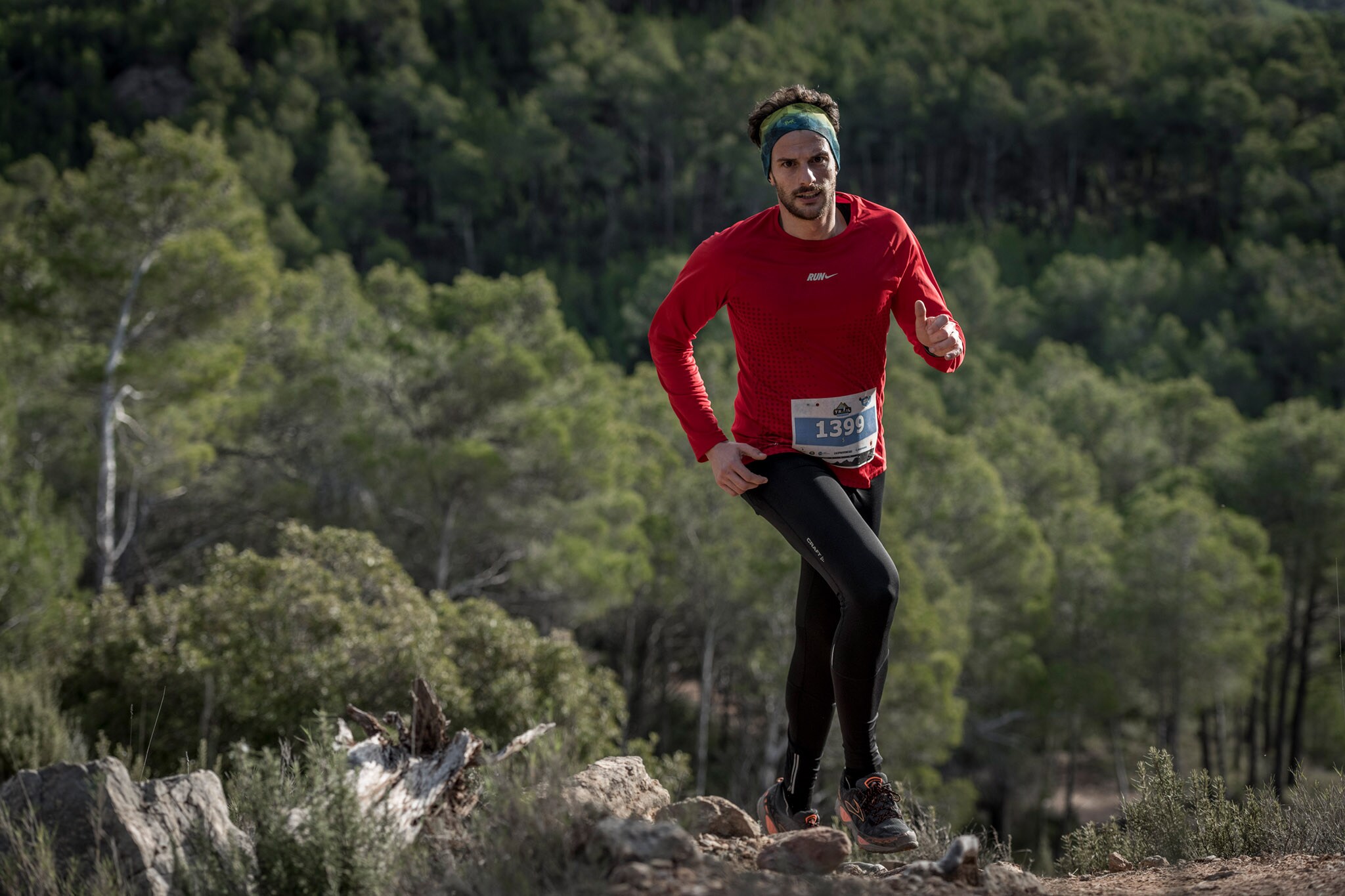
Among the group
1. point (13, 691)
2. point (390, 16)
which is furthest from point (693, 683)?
point (390, 16)

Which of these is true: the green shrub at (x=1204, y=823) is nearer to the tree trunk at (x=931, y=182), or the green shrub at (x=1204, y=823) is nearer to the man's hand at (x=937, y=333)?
the man's hand at (x=937, y=333)

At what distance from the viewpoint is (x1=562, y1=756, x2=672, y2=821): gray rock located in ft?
11.2

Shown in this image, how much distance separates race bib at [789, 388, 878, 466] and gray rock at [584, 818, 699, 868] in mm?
1155

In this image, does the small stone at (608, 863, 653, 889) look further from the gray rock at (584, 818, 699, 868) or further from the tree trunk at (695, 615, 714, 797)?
the tree trunk at (695, 615, 714, 797)

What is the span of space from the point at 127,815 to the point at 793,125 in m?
2.58

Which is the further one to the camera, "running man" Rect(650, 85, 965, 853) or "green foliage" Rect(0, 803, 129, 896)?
"running man" Rect(650, 85, 965, 853)

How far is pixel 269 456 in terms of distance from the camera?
784 inches

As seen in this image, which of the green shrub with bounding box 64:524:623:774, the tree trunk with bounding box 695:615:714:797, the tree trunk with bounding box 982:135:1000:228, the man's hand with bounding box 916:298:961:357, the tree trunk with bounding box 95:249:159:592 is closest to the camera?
the man's hand with bounding box 916:298:961:357

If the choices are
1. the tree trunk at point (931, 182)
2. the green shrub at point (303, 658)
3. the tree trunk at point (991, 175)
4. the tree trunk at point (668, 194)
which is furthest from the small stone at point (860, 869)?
the tree trunk at point (991, 175)

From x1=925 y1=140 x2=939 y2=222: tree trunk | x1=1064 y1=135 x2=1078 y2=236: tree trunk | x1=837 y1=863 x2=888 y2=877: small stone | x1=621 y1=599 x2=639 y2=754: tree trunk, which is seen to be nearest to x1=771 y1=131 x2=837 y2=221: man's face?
x1=837 y1=863 x2=888 y2=877: small stone

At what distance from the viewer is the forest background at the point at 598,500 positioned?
11039mm

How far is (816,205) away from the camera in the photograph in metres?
3.14

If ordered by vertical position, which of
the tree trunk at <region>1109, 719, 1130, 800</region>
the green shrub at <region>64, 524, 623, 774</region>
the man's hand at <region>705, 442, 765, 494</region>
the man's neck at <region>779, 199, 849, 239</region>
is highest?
the man's neck at <region>779, 199, 849, 239</region>

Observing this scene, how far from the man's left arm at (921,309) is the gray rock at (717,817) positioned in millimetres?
1412
